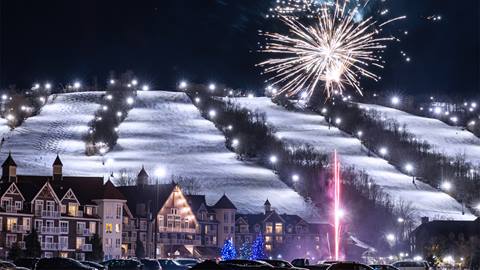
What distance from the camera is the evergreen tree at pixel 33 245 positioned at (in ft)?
322

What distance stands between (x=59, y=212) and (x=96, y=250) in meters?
7.11

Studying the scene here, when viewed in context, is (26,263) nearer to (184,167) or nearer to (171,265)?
(171,265)

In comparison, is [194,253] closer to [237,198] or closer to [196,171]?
[237,198]

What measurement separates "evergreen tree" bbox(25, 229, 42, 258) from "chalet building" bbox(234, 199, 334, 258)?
4615 cm

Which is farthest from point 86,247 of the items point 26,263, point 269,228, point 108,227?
point 26,263

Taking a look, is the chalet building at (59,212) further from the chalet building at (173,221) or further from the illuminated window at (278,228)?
the illuminated window at (278,228)

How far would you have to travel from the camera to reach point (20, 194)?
104 meters

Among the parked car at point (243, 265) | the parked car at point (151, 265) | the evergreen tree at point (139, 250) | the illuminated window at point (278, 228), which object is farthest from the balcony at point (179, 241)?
the parked car at point (243, 265)

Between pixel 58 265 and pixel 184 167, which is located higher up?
pixel 184 167

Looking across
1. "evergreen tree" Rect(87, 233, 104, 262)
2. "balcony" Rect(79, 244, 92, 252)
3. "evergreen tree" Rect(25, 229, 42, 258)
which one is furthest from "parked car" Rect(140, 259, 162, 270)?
"balcony" Rect(79, 244, 92, 252)

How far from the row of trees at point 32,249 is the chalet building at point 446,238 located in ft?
123

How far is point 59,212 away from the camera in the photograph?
358ft

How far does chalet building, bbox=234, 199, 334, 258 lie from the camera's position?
5610 inches

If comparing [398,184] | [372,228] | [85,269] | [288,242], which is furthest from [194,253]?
[85,269]
